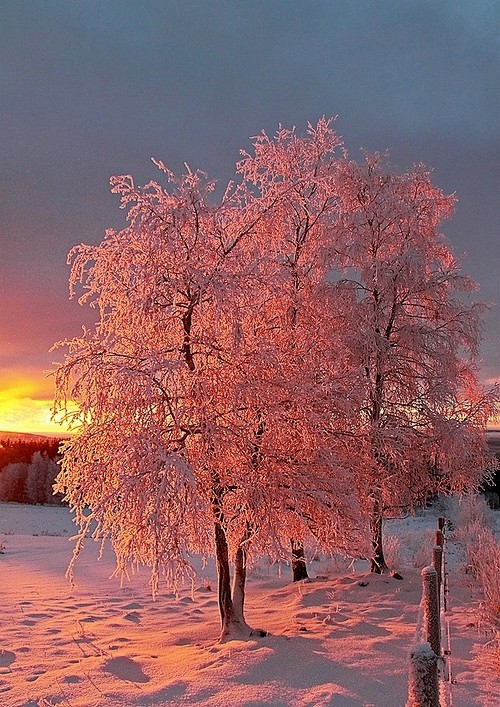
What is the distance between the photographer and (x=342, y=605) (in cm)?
1060

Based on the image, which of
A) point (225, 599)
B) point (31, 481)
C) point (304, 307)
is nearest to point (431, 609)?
point (225, 599)

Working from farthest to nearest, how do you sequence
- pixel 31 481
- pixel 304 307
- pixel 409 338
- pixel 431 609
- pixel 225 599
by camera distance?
1. pixel 31 481
2. pixel 409 338
3. pixel 304 307
4. pixel 225 599
5. pixel 431 609

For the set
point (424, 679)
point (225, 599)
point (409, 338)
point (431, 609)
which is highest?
point (409, 338)

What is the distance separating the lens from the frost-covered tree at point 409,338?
12.3 meters

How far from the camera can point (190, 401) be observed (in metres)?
8.08

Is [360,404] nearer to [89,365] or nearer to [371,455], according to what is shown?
[371,455]

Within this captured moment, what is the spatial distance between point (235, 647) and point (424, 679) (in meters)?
5.79

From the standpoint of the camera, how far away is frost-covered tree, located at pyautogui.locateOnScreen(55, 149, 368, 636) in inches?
308

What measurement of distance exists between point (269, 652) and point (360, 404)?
389cm

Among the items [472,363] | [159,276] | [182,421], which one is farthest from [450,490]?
[159,276]

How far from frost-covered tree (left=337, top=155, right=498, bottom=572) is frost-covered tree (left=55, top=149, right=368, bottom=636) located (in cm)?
393

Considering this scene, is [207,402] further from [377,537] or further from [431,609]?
[377,537]

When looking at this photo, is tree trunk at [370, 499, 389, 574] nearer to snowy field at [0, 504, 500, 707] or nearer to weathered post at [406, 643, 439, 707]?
→ snowy field at [0, 504, 500, 707]

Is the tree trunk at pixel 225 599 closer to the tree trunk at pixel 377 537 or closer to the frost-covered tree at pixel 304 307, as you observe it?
the frost-covered tree at pixel 304 307
